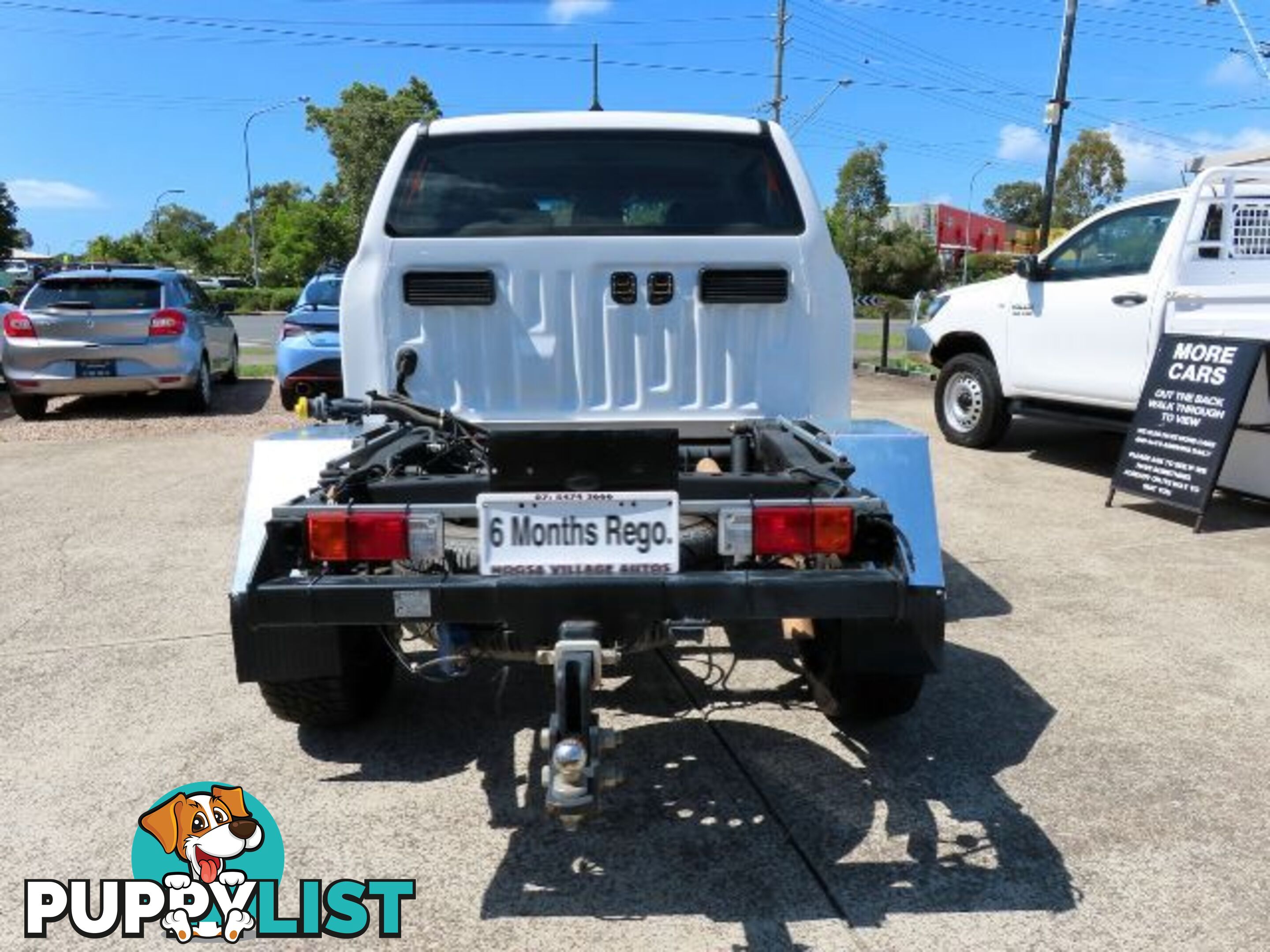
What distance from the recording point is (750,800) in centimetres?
313

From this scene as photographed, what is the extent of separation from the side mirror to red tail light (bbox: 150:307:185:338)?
8.28m

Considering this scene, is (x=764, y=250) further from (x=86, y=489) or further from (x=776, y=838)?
(x=86, y=489)

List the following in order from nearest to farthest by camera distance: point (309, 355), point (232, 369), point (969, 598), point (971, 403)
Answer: point (969, 598) → point (971, 403) → point (309, 355) → point (232, 369)

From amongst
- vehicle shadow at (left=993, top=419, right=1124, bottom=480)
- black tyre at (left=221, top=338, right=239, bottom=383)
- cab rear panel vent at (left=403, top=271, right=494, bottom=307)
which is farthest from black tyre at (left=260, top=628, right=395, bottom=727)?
black tyre at (left=221, top=338, right=239, bottom=383)

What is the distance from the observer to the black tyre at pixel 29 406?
10.8 meters

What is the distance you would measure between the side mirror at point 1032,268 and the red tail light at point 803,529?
618 cm

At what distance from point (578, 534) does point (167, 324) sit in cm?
946

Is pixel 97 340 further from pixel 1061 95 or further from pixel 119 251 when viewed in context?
pixel 119 251

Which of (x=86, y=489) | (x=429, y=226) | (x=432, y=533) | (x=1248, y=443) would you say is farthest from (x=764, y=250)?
(x=86, y=489)

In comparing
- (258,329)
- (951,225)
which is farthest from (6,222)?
(951,225)

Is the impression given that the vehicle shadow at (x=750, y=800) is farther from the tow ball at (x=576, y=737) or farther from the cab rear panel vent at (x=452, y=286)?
the cab rear panel vent at (x=452, y=286)

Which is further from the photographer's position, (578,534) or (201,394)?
(201,394)

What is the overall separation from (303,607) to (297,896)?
2.54 feet

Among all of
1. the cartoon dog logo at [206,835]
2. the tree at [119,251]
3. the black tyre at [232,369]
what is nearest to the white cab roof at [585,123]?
the cartoon dog logo at [206,835]
